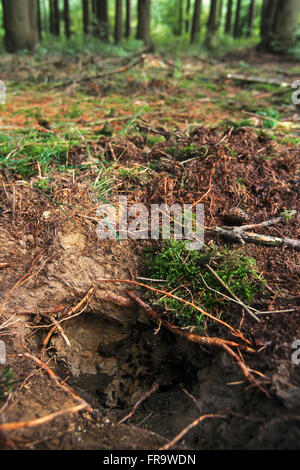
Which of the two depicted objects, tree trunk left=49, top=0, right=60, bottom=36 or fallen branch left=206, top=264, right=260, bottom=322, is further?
tree trunk left=49, top=0, right=60, bottom=36

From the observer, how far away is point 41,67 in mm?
7477

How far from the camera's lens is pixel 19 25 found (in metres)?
9.23

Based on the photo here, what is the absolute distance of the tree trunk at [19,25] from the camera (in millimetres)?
9000

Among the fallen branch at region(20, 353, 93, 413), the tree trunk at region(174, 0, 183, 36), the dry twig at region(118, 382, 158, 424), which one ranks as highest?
the tree trunk at region(174, 0, 183, 36)

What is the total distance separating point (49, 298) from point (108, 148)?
1.73m

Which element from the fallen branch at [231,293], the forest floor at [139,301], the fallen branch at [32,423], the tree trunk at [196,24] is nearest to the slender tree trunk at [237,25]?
the tree trunk at [196,24]

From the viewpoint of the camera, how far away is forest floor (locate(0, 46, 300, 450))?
1.86 metres

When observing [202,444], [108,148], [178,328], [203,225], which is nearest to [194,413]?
[202,444]

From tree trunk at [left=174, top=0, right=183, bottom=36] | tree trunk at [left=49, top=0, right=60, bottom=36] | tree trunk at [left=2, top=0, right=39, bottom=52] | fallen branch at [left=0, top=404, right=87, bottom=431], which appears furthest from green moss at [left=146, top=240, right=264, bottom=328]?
tree trunk at [left=174, top=0, right=183, bottom=36]

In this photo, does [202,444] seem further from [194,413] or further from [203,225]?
[203,225]

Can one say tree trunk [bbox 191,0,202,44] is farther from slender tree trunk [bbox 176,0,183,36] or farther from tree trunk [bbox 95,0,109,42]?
slender tree trunk [bbox 176,0,183,36]

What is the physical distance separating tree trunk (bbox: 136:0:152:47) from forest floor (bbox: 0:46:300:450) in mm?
9716

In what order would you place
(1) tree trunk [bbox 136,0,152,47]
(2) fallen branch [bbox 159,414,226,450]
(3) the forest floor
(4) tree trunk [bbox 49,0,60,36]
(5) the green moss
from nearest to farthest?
(2) fallen branch [bbox 159,414,226,450] → (3) the forest floor → (5) the green moss → (1) tree trunk [bbox 136,0,152,47] → (4) tree trunk [bbox 49,0,60,36]

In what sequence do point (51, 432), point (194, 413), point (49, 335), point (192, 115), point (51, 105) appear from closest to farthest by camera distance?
point (51, 432) → point (194, 413) → point (49, 335) → point (192, 115) → point (51, 105)
